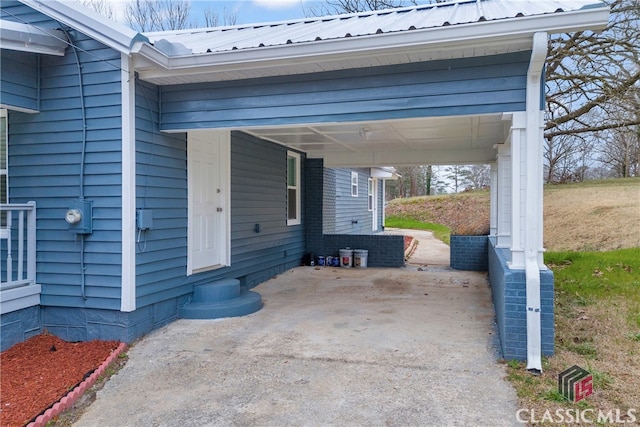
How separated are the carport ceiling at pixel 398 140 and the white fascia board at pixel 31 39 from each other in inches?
91.4

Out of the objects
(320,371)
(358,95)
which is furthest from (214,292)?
(358,95)

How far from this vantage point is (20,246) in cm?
Answer: 454

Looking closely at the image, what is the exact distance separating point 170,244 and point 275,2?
33.0 feet

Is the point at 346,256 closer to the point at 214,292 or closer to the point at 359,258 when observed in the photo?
the point at 359,258

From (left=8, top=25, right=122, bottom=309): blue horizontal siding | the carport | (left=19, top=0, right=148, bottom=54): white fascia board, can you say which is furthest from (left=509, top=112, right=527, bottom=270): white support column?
(left=8, top=25, right=122, bottom=309): blue horizontal siding

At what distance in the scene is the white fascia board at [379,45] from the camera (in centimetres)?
346

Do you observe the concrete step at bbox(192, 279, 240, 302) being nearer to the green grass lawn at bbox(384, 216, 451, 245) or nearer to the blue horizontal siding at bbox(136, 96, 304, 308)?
the blue horizontal siding at bbox(136, 96, 304, 308)

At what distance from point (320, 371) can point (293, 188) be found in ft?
19.8

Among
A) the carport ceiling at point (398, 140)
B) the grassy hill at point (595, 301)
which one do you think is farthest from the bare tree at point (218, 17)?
the grassy hill at point (595, 301)

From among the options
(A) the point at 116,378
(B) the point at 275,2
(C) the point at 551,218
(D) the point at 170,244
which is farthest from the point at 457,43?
(C) the point at 551,218

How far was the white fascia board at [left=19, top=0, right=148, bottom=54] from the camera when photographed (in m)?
4.19

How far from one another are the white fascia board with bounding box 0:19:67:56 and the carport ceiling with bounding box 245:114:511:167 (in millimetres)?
2322

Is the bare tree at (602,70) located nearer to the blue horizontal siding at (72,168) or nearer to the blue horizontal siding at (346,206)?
the blue horizontal siding at (346,206)

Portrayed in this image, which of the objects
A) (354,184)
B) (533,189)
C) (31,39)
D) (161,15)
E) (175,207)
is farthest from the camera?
(161,15)
